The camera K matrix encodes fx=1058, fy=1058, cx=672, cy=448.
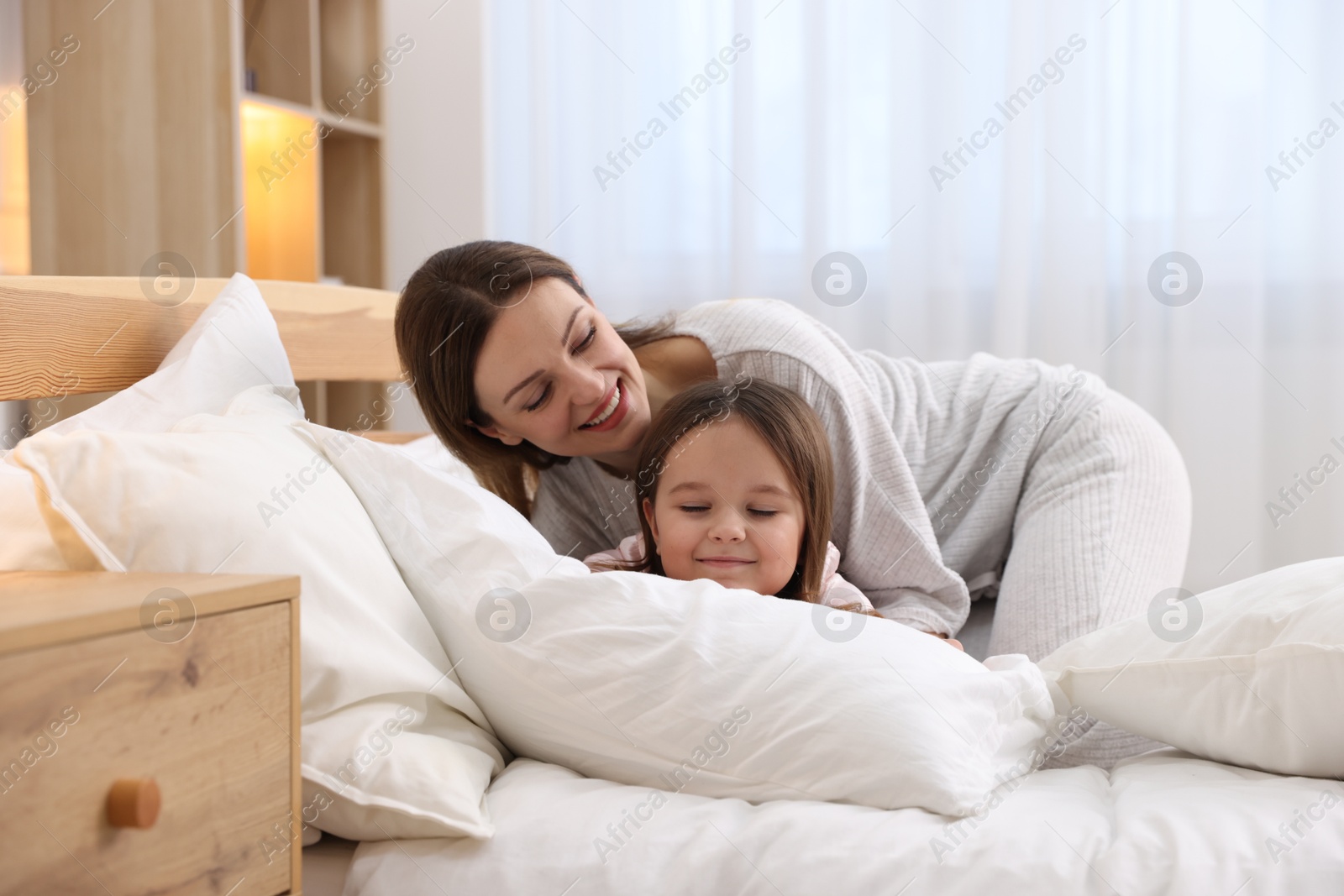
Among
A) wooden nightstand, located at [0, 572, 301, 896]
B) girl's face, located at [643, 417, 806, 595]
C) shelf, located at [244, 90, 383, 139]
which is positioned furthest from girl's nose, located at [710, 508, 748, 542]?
shelf, located at [244, 90, 383, 139]

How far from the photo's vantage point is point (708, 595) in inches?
30.2

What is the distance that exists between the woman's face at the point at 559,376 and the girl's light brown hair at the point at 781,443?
0.07m

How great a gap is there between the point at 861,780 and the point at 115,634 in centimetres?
44

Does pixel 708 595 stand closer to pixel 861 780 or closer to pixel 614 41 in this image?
pixel 861 780

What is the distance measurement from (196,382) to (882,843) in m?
0.77

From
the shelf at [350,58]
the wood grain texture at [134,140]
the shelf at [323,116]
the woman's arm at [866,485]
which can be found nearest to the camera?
the woman's arm at [866,485]

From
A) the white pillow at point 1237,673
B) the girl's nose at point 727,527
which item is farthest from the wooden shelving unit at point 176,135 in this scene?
the white pillow at point 1237,673

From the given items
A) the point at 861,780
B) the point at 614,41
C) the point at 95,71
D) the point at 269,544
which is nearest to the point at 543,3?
the point at 614,41

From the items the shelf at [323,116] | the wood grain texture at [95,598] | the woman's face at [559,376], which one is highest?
the shelf at [323,116]

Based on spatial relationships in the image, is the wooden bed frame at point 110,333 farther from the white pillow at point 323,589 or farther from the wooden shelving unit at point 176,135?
the wooden shelving unit at point 176,135

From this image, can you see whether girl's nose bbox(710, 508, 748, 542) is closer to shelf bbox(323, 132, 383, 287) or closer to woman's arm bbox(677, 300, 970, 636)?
woman's arm bbox(677, 300, 970, 636)

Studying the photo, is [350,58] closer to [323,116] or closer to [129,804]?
[323,116]

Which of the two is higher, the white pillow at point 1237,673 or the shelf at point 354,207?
the shelf at point 354,207

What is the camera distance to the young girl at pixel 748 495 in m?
1.12
